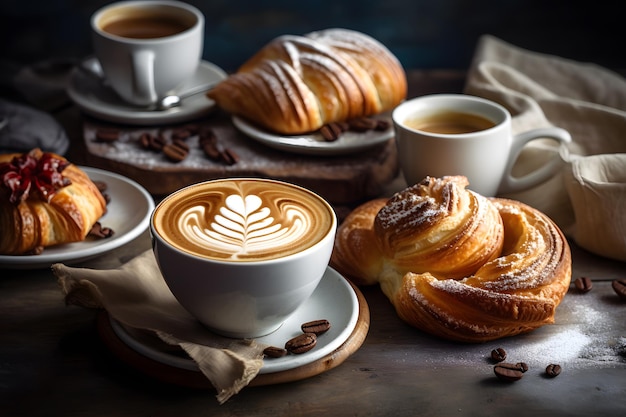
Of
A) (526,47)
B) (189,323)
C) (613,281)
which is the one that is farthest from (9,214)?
(526,47)

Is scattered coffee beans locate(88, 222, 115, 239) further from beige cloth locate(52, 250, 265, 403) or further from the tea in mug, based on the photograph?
the tea in mug

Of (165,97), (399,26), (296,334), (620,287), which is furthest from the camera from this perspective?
(399,26)

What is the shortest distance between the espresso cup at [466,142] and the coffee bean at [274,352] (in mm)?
615

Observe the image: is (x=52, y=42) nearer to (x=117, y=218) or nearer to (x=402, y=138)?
(x=117, y=218)

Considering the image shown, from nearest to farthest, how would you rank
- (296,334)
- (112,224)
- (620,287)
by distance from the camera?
1. (296,334)
2. (620,287)
3. (112,224)

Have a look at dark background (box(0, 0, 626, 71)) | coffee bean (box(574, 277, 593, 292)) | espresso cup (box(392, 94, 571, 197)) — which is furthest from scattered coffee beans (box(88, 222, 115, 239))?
dark background (box(0, 0, 626, 71))

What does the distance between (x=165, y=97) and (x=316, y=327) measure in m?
0.99

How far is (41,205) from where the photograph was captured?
1.57 metres

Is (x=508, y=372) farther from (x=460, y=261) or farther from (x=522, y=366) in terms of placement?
(x=460, y=261)

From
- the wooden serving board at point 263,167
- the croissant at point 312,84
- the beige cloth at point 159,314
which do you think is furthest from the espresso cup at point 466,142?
the beige cloth at point 159,314

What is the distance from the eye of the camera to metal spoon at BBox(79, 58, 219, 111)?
2123 millimetres

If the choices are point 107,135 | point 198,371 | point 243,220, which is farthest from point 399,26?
point 198,371

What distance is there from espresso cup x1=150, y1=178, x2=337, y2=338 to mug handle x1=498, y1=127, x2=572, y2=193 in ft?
2.01

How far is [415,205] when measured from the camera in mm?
1475
